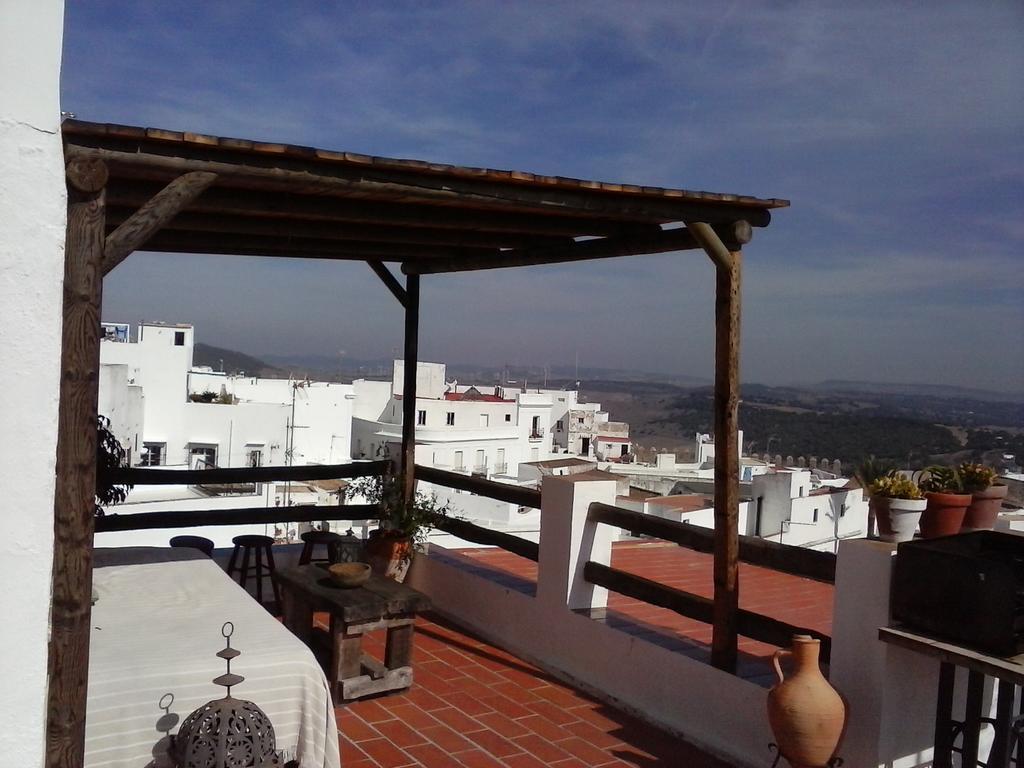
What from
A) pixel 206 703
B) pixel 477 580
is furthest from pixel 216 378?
pixel 206 703

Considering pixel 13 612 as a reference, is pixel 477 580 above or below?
below

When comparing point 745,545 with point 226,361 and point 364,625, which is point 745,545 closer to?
point 364,625

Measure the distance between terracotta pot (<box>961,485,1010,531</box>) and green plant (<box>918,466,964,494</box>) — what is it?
82 mm

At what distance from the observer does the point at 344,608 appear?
4.73m

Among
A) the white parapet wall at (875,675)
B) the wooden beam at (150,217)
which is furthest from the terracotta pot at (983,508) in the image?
the wooden beam at (150,217)

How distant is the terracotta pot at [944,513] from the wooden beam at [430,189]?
5.26 ft

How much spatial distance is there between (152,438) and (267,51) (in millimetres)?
10803

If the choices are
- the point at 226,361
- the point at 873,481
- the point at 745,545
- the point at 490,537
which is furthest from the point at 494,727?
the point at 226,361

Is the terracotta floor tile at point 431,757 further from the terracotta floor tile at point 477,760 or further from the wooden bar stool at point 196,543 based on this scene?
the wooden bar stool at point 196,543

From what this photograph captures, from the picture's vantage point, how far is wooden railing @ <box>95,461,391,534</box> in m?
6.17

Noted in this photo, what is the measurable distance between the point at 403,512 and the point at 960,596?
4.33 metres

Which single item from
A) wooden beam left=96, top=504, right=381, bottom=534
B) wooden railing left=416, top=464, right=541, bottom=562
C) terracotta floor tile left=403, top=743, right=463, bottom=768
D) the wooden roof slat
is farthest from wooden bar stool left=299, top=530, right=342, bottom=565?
the wooden roof slat

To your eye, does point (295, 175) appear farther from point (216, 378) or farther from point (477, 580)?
point (216, 378)

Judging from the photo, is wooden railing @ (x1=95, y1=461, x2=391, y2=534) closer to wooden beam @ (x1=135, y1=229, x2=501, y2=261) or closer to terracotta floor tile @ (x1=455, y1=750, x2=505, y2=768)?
wooden beam @ (x1=135, y1=229, x2=501, y2=261)
